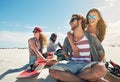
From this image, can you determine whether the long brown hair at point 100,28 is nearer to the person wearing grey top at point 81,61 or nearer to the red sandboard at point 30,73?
the person wearing grey top at point 81,61

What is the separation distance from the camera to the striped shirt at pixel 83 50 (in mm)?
4859

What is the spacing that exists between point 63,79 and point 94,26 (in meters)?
1.53

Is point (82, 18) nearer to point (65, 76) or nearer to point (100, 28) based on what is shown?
point (100, 28)

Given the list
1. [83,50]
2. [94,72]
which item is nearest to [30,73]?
[83,50]

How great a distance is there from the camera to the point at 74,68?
4715mm

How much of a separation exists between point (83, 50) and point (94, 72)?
624 mm

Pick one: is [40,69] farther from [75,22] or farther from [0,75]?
[75,22]

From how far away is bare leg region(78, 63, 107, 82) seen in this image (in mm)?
4430

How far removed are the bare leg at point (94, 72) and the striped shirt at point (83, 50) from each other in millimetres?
339

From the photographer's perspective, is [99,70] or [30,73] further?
[30,73]

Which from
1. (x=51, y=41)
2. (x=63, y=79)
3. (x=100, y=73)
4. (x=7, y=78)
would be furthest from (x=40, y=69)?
(x=51, y=41)

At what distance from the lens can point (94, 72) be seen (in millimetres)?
4445

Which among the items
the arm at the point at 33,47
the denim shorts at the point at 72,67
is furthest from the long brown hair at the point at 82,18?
the arm at the point at 33,47

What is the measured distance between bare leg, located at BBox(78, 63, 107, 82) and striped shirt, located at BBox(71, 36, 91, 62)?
339 millimetres
